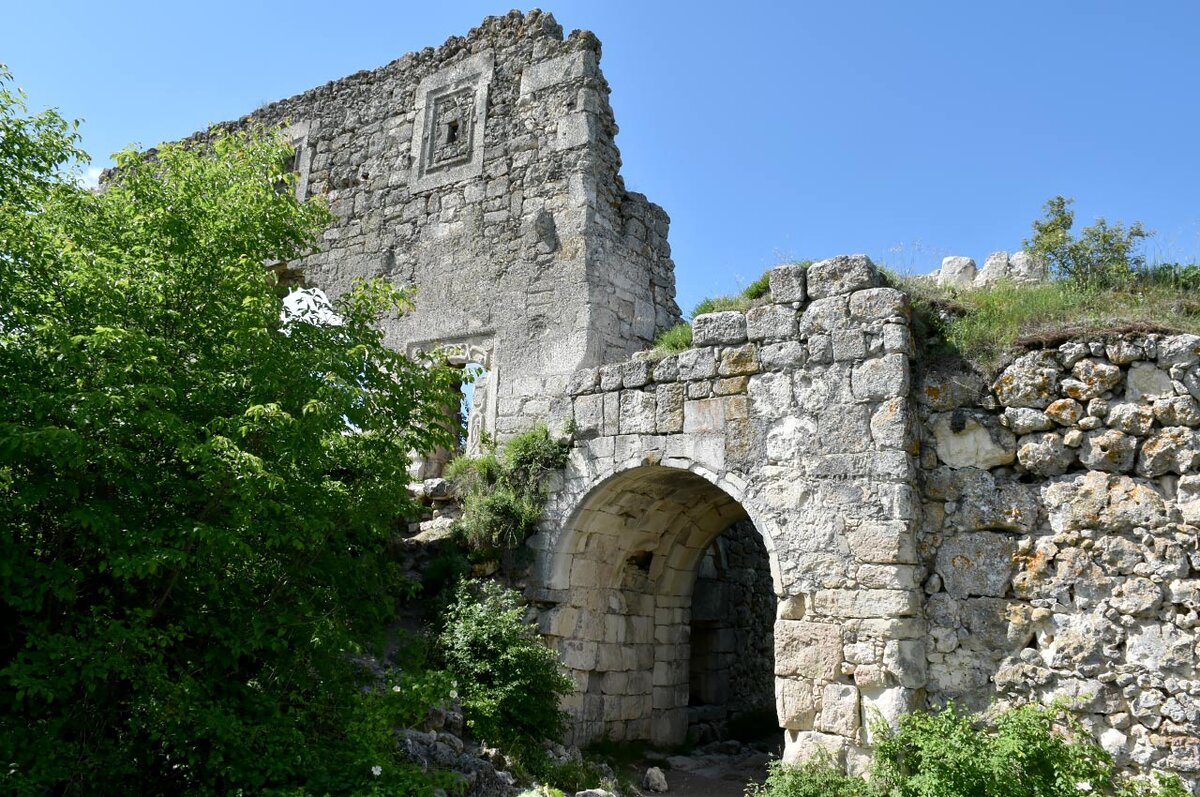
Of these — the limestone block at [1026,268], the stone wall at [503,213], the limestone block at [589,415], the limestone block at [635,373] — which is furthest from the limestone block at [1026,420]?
the stone wall at [503,213]

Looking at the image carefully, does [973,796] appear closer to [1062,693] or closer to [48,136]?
[1062,693]

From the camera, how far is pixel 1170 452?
6.46 meters

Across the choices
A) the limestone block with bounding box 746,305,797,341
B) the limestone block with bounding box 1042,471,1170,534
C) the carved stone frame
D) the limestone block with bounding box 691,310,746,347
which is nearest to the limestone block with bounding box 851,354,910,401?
the limestone block with bounding box 746,305,797,341

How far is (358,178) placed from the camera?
38.8ft

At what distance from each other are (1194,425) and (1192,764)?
218 cm

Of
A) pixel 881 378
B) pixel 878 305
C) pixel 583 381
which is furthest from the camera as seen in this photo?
pixel 583 381

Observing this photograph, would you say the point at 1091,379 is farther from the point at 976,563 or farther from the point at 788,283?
the point at 788,283

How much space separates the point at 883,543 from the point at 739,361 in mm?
1940

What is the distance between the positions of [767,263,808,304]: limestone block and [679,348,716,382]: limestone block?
73 cm

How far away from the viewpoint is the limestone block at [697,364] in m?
8.22

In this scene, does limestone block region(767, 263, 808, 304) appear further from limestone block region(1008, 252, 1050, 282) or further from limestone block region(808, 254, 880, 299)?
limestone block region(1008, 252, 1050, 282)

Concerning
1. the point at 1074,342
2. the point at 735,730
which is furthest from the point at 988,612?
the point at 735,730

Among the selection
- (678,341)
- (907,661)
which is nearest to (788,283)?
(678,341)

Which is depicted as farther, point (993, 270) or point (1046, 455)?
point (993, 270)
